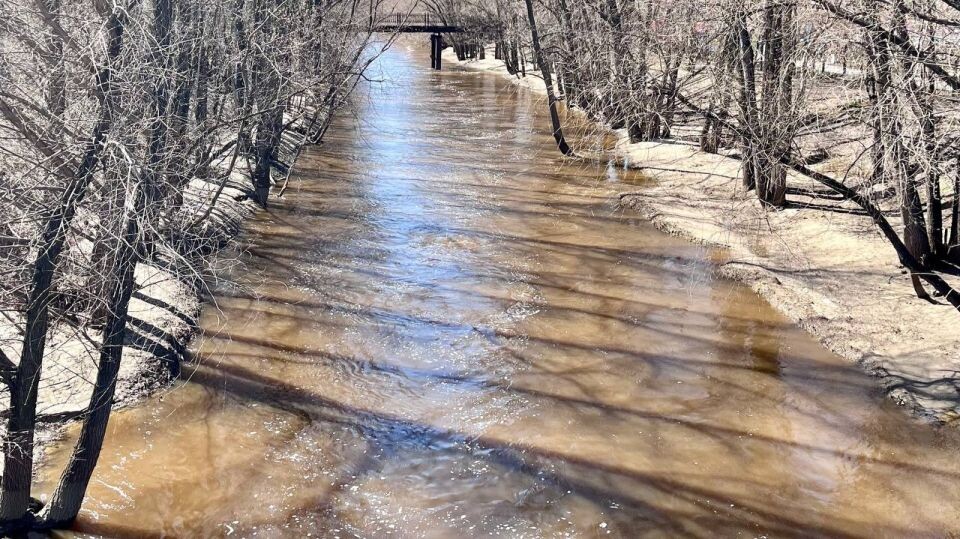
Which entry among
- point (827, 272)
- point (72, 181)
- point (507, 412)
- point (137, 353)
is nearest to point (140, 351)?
point (137, 353)

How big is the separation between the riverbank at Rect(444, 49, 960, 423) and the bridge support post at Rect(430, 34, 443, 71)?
104 feet

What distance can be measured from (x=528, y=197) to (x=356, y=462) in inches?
412

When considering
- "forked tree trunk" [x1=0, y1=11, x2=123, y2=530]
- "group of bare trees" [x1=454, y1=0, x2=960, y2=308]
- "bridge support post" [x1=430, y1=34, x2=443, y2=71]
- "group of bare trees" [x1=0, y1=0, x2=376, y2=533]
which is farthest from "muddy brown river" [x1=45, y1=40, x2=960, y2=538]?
"bridge support post" [x1=430, y1=34, x2=443, y2=71]

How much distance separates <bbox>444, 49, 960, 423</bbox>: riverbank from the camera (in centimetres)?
947

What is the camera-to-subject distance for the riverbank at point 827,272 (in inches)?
373

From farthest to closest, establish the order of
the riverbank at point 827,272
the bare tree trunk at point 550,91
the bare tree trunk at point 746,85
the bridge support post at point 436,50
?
the bridge support post at point 436,50, the bare tree trunk at point 550,91, the bare tree trunk at point 746,85, the riverbank at point 827,272

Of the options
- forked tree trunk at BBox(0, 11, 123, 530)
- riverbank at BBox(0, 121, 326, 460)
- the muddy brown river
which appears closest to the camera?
forked tree trunk at BBox(0, 11, 123, 530)

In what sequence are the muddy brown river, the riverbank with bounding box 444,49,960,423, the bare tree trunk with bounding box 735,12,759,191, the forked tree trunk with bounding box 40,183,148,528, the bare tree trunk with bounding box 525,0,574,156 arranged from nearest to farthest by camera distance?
the forked tree trunk with bounding box 40,183,148,528
the muddy brown river
the riverbank with bounding box 444,49,960,423
the bare tree trunk with bounding box 735,12,759,191
the bare tree trunk with bounding box 525,0,574,156

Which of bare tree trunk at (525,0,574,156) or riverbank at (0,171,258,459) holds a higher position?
bare tree trunk at (525,0,574,156)

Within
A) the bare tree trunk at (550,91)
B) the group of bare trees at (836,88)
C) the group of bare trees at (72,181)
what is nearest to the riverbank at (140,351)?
the group of bare trees at (72,181)

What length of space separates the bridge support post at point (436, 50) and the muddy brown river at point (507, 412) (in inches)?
1393

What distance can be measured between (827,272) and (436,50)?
130ft

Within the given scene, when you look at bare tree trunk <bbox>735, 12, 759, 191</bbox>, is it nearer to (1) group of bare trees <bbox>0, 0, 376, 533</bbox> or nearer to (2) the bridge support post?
(1) group of bare trees <bbox>0, 0, 376, 533</bbox>

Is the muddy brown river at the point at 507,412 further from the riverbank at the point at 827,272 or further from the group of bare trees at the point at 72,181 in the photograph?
the group of bare trees at the point at 72,181
